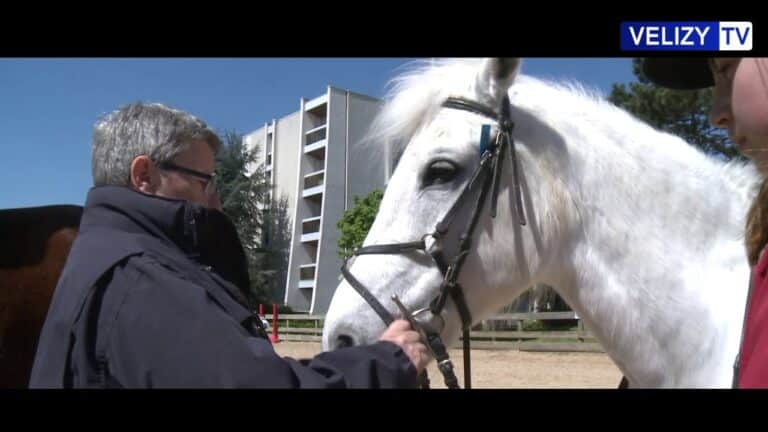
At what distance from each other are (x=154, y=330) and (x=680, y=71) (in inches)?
A: 81.8

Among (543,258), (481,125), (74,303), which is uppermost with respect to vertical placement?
(481,125)

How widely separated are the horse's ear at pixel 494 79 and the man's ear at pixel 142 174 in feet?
4.70

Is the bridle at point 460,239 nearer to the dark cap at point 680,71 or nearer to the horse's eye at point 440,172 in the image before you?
the horse's eye at point 440,172

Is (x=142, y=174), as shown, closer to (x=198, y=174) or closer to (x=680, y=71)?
(x=198, y=174)

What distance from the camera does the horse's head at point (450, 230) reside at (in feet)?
6.93

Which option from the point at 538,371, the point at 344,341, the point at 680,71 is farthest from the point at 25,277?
the point at 538,371

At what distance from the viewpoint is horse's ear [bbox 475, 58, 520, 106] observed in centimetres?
222

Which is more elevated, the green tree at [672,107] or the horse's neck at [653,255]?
the green tree at [672,107]

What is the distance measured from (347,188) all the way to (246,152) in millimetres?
9621

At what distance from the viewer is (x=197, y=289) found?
1.25m

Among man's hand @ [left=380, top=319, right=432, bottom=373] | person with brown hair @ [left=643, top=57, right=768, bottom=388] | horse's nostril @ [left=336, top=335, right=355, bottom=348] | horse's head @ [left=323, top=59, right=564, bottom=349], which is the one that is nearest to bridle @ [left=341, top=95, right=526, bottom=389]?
horse's head @ [left=323, top=59, right=564, bottom=349]
